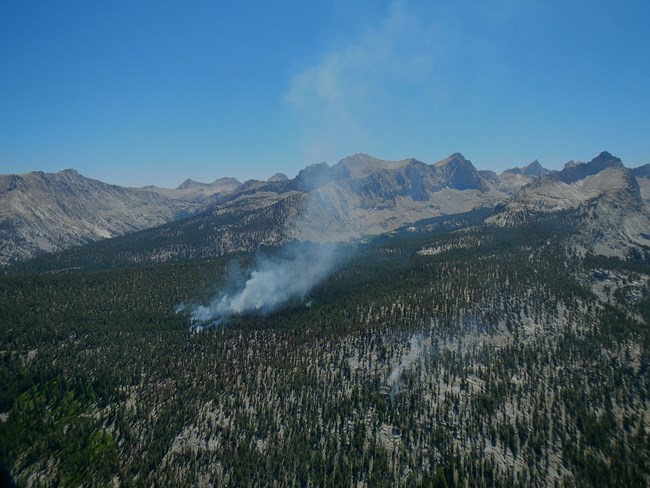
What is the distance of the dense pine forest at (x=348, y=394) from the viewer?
337ft

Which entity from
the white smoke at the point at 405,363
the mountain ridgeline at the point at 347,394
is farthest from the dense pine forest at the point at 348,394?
the white smoke at the point at 405,363

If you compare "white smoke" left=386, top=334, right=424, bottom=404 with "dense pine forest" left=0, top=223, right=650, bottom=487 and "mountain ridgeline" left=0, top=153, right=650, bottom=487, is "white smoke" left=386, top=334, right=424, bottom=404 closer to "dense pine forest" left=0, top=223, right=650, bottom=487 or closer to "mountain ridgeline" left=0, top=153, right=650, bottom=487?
"mountain ridgeline" left=0, top=153, right=650, bottom=487

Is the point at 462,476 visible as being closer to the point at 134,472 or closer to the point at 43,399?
the point at 134,472

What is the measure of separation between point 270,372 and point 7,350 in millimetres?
110261

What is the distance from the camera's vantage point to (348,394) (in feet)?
425

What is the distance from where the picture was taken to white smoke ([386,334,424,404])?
13100cm

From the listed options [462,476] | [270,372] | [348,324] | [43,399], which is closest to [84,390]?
[43,399]

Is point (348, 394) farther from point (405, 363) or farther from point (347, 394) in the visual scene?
point (405, 363)

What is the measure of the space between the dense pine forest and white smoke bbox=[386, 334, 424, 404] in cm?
69

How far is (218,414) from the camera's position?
123562mm

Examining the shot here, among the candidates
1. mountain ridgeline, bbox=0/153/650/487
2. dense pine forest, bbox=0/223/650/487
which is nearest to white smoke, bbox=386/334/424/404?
mountain ridgeline, bbox=0/153/650/487

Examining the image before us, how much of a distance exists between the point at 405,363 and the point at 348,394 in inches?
1065

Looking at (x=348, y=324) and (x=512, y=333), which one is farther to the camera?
(x=348, y=324)

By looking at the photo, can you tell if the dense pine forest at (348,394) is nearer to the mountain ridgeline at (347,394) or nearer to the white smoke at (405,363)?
the mountain ridgeline at (347,394)
